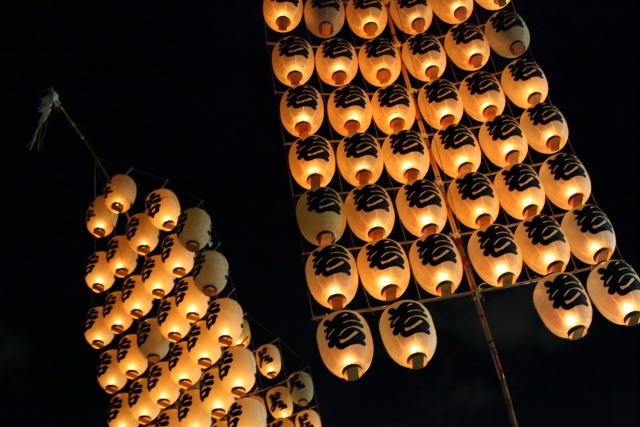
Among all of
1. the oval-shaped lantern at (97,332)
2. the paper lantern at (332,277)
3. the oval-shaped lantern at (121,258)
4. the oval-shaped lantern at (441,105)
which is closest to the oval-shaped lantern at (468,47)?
the oval-shaped lantern at (441,105)

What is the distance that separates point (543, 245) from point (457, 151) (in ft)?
3.24

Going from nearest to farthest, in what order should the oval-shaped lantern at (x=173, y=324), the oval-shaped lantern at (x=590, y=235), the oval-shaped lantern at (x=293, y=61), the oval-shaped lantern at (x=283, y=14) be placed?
the oval-shaped lantern at (x=590, y=235), the oval-shaped lantern at (x=293, y=61), the oval-shaped lantern at (x=283, y=14), the oval-shaped lantern at (x=173, y=324)

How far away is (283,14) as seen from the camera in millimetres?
5848

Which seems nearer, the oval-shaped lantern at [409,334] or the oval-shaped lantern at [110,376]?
the oval-shaped lantern at [409,334]

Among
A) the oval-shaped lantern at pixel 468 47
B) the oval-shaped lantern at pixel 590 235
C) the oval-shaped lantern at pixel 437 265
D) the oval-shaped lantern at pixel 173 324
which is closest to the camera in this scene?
the oval-shaped lantern at pixel 437 265

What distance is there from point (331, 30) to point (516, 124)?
183 centimetres

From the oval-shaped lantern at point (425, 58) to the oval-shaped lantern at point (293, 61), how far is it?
865mm

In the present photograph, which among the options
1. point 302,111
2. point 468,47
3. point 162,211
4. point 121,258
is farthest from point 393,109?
point 121,258

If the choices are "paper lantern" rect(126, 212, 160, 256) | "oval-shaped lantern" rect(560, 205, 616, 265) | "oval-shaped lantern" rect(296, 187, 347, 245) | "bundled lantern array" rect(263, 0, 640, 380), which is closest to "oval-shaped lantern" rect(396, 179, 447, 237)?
"bundled lantern array" rect(263, 0, 640, 380)

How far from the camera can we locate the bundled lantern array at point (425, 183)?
4406mm

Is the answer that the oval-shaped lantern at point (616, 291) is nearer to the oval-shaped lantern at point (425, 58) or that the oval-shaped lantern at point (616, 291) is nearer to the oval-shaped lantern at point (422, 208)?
the oval-shaped lantern at point (422, 208)

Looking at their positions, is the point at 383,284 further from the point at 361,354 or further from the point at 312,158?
the point at 312,158

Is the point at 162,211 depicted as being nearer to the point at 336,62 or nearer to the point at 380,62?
the point at 336,62

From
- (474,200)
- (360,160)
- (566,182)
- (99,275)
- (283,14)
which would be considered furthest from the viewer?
(99,275)
